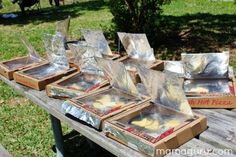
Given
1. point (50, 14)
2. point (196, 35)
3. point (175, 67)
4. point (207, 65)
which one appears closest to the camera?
point (207, 65)

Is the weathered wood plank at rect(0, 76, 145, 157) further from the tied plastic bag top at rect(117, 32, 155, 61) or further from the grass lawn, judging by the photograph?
the grass lawn

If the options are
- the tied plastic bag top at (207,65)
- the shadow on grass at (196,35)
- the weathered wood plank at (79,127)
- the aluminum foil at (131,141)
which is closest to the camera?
the aluminum foil at (131,141)

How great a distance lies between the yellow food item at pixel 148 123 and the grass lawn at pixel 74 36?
2.11 meters

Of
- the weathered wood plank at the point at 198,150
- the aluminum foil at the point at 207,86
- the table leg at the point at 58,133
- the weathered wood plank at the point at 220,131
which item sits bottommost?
the table leg at the point at 58,133

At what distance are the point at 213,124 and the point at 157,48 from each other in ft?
16.1

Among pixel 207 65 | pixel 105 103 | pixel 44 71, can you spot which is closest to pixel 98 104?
pixel 105 103

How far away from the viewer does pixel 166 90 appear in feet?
6.58

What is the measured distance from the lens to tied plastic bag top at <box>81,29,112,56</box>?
9.80 ft

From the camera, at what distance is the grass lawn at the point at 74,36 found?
4309 millimetres

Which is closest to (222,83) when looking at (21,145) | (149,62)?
(149,62)

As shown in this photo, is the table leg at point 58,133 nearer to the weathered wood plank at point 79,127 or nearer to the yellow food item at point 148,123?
the weathered wood plank at point 79,127

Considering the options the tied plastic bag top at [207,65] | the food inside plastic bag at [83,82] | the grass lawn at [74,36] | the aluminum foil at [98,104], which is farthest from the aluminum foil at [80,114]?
the grass lawn at [74,36]

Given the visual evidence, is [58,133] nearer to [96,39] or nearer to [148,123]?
[96,39]

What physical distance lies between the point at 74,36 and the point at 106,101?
646 centimetres
